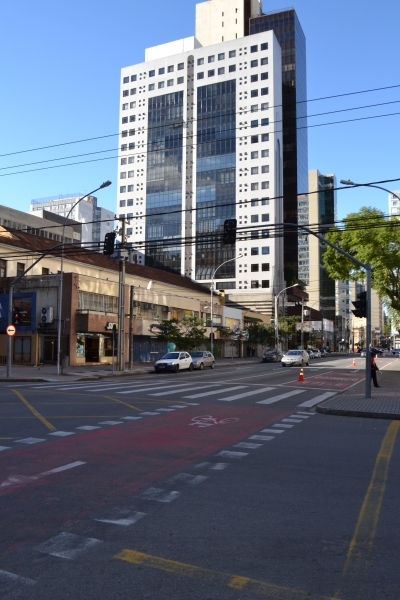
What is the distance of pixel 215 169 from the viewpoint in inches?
4126

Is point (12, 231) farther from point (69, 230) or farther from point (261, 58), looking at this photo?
point (261, 58)

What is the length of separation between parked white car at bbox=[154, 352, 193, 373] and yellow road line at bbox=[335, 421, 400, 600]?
3044 cm

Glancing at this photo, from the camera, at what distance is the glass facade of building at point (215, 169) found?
103375mm

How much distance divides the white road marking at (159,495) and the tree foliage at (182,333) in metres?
41.0

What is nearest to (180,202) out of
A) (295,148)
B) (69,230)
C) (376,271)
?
(69,230)

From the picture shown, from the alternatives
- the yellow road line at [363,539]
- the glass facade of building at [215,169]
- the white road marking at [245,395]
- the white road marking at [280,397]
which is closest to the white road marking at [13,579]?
the yellow road line at [363,539]

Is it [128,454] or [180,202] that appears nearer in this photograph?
[128,454]

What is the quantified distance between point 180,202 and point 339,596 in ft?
349

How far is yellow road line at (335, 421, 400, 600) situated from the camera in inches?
171


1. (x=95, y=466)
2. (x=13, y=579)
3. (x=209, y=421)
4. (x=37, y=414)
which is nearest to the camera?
(x=13, y=579)

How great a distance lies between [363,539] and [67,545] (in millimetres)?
2922

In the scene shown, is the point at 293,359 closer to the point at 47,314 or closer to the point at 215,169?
the point at 47,314

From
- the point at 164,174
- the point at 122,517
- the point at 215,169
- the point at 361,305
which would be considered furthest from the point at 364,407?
the point at 164,174

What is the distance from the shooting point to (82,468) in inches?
325
